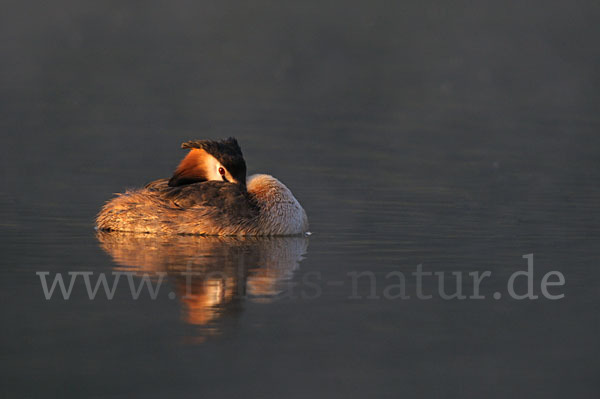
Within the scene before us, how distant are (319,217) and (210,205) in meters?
1.77

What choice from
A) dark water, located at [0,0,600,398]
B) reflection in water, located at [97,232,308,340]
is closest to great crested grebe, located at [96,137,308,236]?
reflection in water, located at [97,232,308,340]

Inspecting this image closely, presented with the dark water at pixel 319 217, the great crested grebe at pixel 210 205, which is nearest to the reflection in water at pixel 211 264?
the dark water at pixel 319 217

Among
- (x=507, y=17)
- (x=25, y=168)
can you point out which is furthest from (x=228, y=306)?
(x=507, y=17)

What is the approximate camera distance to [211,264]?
40.0 feet

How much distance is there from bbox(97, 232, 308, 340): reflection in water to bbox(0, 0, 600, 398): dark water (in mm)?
45

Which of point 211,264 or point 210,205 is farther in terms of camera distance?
point 210,205

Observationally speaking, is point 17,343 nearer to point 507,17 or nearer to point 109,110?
point 109,110

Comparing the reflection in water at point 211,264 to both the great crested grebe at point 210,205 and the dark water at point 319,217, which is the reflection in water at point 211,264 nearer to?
the dark water at point 319,217

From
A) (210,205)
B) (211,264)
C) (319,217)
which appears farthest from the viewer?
(319,217)

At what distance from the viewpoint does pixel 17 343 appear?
9219mm

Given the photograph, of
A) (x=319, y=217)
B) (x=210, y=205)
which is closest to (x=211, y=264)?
(x=210, y=205)

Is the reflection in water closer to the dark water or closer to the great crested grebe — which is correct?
the dark water

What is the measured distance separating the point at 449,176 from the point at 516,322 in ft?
29.2

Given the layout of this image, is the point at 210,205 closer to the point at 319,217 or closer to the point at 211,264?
the point at 319,217
